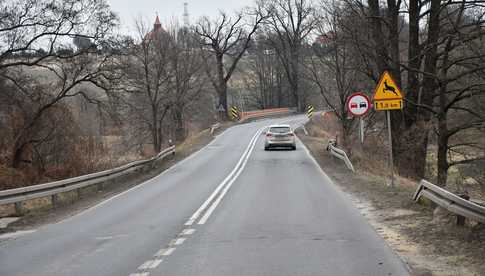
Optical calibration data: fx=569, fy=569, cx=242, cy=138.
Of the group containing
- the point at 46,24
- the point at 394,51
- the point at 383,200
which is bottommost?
the point at 383,200

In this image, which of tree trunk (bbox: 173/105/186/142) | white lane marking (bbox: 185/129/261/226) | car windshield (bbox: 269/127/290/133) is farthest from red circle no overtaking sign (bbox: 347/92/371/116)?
tree trunk (bbox: 173/105/186/142)

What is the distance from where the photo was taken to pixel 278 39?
3031 inches

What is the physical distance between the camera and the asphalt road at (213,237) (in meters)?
7.41

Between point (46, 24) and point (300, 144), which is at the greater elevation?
point (46, 24)

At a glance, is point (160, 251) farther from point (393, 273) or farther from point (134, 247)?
point (393, 273)

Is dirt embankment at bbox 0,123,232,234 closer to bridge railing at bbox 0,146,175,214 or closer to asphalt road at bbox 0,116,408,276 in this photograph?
bridge railing at bbox 0,146,175,214

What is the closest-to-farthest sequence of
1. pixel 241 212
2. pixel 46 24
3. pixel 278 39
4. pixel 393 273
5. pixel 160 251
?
pixel 393 273 < pixel 160 251 < pixel 241 212 < pixel 46 24 < pixel 278 39

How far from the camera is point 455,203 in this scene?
917 cm

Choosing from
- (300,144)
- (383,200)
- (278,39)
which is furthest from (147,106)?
(383,200)

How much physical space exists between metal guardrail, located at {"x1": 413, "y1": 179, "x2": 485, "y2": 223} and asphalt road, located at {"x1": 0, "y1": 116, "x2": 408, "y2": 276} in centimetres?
131

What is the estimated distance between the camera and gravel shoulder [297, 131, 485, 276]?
7.27 m

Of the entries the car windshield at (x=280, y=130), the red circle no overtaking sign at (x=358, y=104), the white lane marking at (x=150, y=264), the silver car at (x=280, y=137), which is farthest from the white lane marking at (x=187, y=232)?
the car windshield at (x=280, y=130)

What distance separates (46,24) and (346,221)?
2192 centimetres

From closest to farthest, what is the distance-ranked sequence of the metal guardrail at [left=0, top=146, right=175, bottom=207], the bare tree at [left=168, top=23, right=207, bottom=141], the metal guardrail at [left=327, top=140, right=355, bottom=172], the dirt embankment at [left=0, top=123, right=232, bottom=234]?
1. the dirt embankment at [left=0, top=123, right=232, bottom=234]
2. the metal guardrail at [left=0, top=146, right=175, bottom=207]
3. the metal guardrail at [left=327, top=140, right=355, bottom=172]
4. the bare tree at [left=168, top=23, right=207, bottom=141]
